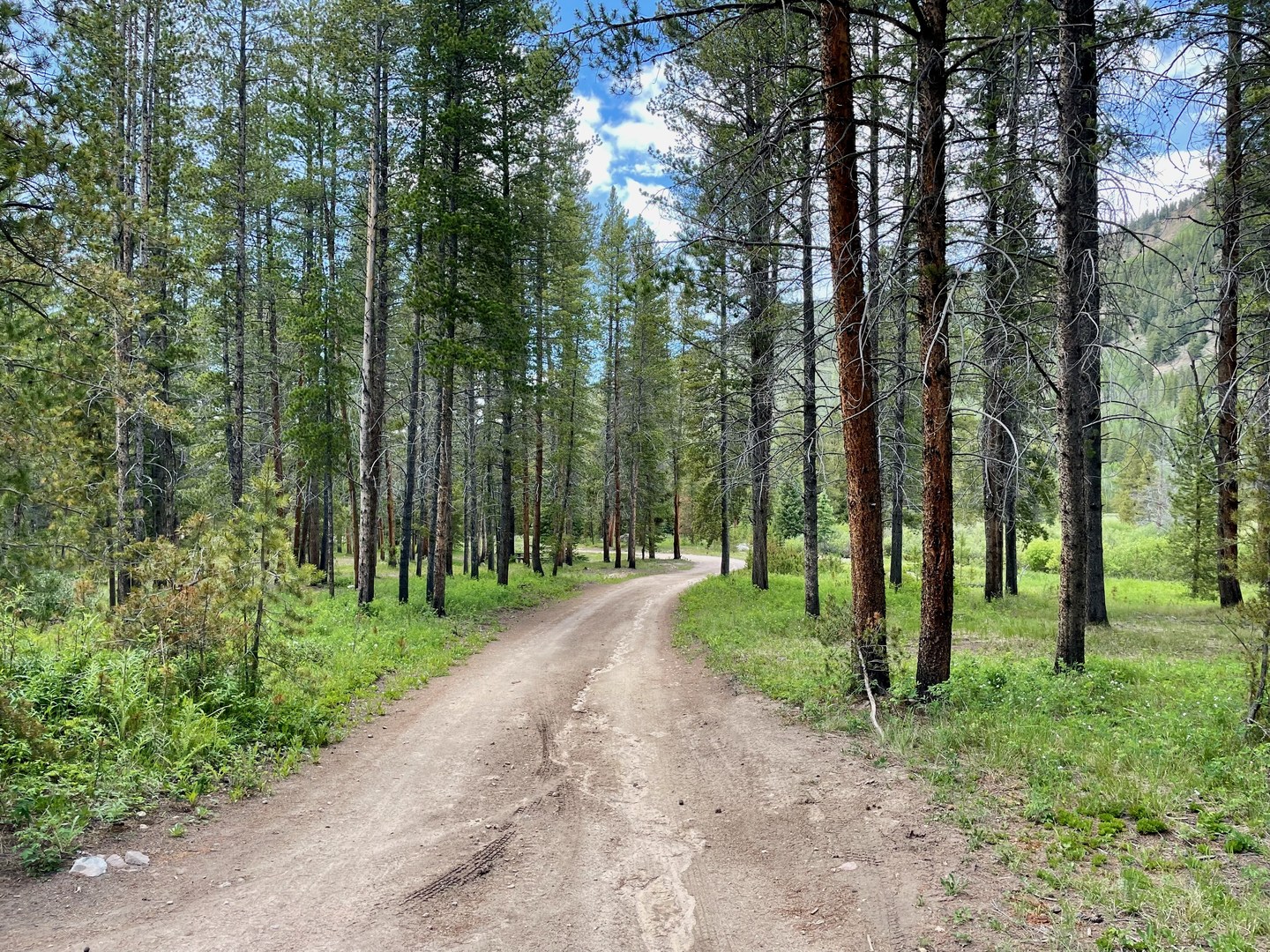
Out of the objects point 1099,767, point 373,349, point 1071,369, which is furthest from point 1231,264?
point 373,349

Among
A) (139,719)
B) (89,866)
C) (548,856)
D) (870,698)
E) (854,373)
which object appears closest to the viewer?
(89,866)

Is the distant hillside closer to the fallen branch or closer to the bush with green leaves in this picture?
the fallen branch

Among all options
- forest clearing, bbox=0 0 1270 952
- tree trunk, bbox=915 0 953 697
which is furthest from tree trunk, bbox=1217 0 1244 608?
tree trunk, bbox=915 0 953 697

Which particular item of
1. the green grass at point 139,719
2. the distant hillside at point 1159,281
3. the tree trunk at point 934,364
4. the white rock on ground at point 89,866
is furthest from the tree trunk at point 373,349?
the distant hillside at point 1159,281

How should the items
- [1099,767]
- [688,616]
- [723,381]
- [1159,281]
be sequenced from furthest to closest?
1. [723,381]
2. [688,616]
3. [1159,281]
4. [1099,767]

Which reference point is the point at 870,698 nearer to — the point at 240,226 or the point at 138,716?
the point at 138,716

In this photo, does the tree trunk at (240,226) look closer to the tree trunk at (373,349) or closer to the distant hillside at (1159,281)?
the tree trunk at (373,349)

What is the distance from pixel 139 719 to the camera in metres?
5.73

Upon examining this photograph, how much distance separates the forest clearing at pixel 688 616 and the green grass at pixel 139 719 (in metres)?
0.04

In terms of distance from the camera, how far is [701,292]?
13.8 m

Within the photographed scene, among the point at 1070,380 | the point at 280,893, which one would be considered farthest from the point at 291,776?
the point at 1070,380

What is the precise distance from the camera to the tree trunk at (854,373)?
23.1 ft

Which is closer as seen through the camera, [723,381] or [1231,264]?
[1231,264]

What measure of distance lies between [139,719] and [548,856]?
425 centimetres
